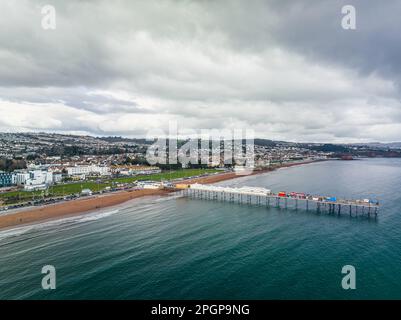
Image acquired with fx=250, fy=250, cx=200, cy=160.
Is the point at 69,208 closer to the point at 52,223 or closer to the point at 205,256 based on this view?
the point at 52,223

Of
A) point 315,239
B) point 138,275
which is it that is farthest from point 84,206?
point 315,239

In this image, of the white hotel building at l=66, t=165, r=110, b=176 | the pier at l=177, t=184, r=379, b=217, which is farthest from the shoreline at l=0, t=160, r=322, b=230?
the white hotel building at l=66, t=165, r=110, b=176

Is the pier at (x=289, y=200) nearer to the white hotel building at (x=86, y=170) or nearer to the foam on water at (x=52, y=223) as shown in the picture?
the foam on water at (x=52, y=223)

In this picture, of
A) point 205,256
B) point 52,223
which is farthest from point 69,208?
point 205,256

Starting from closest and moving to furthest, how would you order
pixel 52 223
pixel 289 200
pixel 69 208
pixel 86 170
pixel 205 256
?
pixel 205 256
pixel 52 223
pixel 69 208
pixel 289 200
pixel 86 170

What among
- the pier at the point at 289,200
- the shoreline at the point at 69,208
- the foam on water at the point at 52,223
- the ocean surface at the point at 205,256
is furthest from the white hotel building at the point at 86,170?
the ocean surface at the point at 205,256

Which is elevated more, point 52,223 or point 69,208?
point 69,208
